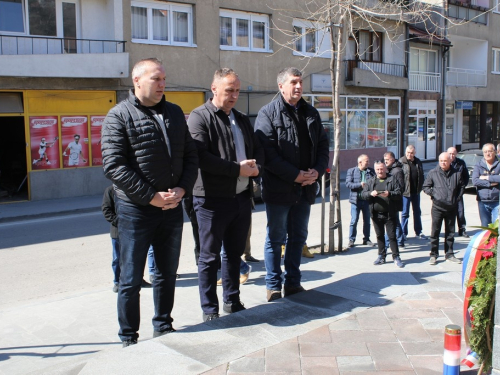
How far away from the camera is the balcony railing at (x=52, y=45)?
15.5 metres

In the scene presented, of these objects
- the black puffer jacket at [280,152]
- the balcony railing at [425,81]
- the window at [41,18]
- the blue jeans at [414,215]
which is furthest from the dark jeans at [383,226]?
the balcony railing at [425,81]

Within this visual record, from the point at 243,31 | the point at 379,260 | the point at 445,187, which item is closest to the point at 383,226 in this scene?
the point at 379,260

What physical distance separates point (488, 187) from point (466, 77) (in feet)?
85.9

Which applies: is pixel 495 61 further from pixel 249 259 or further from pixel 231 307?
pixel 231 307

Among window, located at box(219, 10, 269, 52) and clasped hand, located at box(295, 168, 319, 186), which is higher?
window, located at box(219, 10, 269, 52)

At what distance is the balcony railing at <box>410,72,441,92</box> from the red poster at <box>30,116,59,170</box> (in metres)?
18.7

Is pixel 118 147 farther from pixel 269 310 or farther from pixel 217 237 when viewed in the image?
pixel 269 310

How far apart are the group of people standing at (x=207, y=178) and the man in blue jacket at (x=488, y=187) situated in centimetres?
435

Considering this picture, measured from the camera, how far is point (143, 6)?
1802 centimetres

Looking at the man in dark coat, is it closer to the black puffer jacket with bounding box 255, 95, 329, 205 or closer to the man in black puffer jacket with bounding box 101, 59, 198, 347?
the black puffer jacket with bounding box 255, 95, 329, 205

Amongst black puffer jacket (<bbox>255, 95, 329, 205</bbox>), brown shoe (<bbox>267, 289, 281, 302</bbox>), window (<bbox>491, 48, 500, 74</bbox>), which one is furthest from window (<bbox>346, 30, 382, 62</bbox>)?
brown shoe (<bbox>267, 289, 281, 302</bbox>)

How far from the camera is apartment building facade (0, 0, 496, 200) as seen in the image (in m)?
15.8

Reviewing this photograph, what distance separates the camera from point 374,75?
2525 cm

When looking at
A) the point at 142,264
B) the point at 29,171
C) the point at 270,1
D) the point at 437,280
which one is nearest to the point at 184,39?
the point at 270,1
